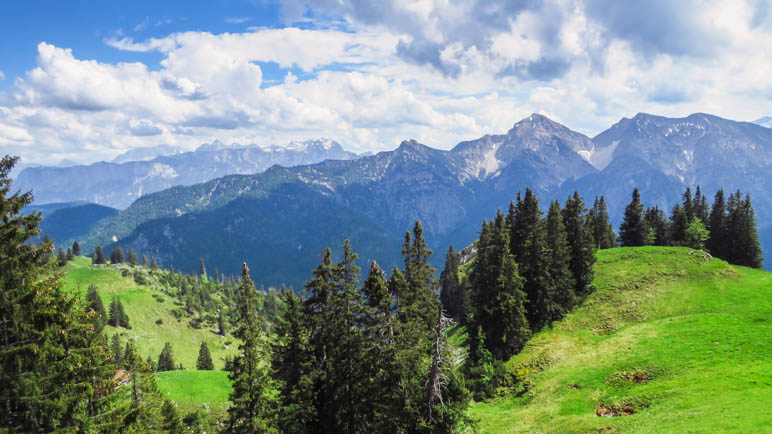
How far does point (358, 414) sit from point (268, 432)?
7.29 meters

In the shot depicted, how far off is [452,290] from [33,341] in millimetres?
104094

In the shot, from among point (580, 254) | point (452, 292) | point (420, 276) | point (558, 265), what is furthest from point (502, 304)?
point (452, 292)

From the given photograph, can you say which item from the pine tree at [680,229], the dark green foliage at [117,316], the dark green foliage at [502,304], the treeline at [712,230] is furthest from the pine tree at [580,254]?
the dark green foliage at [117,316]

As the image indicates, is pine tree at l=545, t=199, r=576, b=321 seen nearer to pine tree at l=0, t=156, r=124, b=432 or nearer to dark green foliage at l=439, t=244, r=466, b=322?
dark green foliage at l=439, t=244, r=466, b=322

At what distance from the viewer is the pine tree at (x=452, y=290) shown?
363 ft

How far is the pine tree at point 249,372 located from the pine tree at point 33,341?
10508 millimetres

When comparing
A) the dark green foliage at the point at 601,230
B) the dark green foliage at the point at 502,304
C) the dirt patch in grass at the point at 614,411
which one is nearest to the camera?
the dirt patch in grass at the point at 614,411

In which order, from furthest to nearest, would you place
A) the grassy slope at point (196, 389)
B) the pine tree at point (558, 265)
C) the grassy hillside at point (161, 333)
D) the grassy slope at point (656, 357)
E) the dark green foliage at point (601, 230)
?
the grassy hillside at point (161, 333), the dark green foliage at point (601, 230), the grassy slope at point (196, 389), the pine tree at point (558, 265), the grassy slope at point (656, 357)

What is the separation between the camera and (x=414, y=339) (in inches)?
1166

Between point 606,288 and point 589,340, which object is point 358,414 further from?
point 606,288

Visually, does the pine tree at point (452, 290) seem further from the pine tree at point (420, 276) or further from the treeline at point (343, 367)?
the treeline at point (343, 367)

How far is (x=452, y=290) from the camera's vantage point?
114375mm

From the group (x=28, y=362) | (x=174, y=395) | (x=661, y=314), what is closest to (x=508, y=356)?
(x=661, y=314)

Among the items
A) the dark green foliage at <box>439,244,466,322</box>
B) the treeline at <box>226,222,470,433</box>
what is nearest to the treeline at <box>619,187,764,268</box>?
the dark green foliage at <box>439,244,466,322</box>
